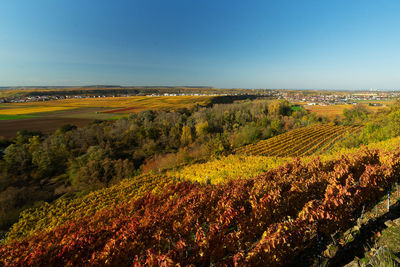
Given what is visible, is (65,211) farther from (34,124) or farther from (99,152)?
(34,124)

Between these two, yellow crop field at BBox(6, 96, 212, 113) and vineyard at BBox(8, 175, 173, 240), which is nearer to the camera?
vineyard at BBox(8, 175, 173, 240)

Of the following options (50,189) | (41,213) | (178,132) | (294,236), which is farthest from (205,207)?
(178,132)

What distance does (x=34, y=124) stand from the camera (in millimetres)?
48406

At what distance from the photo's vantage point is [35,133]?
1695 inches

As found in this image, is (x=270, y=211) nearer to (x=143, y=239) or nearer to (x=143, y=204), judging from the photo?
(x=143, y=239)

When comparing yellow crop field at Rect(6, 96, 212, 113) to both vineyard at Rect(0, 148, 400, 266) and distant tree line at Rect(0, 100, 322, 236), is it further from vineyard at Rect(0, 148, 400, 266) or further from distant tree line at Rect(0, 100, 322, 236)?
vineyard at Rect(0, 148, 400, 266)

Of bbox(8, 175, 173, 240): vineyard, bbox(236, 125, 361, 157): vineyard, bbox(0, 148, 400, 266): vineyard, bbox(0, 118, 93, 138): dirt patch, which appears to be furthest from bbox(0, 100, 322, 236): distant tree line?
bbox(0, 148, 400, 266): vineyard

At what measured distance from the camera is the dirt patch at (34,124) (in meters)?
41.7


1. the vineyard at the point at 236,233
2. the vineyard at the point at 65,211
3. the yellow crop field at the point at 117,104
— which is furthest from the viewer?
the yellow crop field at the point at 117,104

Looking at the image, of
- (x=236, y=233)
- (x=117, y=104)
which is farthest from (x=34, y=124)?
(x=236, y=233)

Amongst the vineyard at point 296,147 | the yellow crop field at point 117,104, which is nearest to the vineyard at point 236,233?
the vineyard at point 296,147

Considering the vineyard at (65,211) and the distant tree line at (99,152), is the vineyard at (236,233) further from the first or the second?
the distant tree line at (99,152)

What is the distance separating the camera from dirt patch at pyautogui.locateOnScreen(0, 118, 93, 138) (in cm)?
4169

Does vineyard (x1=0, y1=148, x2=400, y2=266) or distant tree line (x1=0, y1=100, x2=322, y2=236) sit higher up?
vineyard (x1=0, y1=148, x2=400, y2=266)
